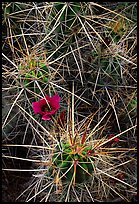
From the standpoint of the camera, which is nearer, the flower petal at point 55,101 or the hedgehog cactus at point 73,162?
the hedgehog cactus at point 73,162

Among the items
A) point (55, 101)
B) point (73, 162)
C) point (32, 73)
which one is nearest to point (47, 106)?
point (55, 101)

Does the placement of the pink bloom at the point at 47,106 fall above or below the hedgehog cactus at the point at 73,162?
above

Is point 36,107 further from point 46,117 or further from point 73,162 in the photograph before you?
point 73,162

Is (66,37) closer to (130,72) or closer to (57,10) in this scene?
(57,10)

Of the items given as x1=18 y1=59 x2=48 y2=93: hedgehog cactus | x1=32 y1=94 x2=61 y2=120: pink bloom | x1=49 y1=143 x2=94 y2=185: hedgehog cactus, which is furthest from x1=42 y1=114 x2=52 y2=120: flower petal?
x1=49 y1=143 x2=94 y2=185: hedgehog cactus

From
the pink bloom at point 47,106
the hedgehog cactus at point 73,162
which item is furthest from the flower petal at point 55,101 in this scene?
the hedgehog cactus at point 73,162

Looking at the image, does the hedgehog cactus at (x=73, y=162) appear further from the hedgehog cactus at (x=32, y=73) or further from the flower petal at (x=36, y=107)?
the hedgehog cactus at (x=32, y=73)

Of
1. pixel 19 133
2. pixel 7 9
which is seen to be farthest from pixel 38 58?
pixel 19 133
